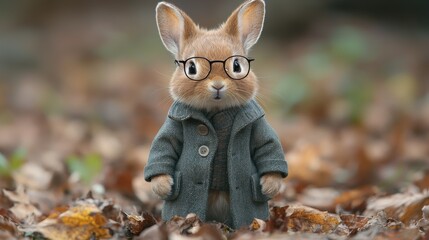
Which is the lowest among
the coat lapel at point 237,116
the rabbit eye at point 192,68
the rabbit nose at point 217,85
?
the coat lapel at point 237,116

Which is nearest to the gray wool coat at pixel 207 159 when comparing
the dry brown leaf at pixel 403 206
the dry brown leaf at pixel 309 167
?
the dry brown leaf at pixel 403 206

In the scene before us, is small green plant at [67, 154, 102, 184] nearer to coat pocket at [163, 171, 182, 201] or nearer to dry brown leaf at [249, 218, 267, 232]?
coat pocket at [163, 171, 182, 201]

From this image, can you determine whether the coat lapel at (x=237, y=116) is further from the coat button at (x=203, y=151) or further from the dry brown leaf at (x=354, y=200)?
the dry brown leaf at (x=354, y=200)

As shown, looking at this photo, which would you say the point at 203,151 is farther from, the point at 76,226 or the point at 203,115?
the point at 76,226

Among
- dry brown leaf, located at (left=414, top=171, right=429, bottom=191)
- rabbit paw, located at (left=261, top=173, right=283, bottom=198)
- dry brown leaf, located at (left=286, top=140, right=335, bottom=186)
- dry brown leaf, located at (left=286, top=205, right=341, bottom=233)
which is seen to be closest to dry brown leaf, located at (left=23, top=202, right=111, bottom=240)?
rabbit paw, located at (left=261, top=173, right=283, bottom=198)

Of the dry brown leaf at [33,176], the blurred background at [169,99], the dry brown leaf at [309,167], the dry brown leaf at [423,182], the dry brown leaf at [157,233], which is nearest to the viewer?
the dry brown leaf at [157,233]

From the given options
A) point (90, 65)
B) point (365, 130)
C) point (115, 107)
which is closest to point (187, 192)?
point (365, 130)

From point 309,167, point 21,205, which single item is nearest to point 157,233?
point 21,205
